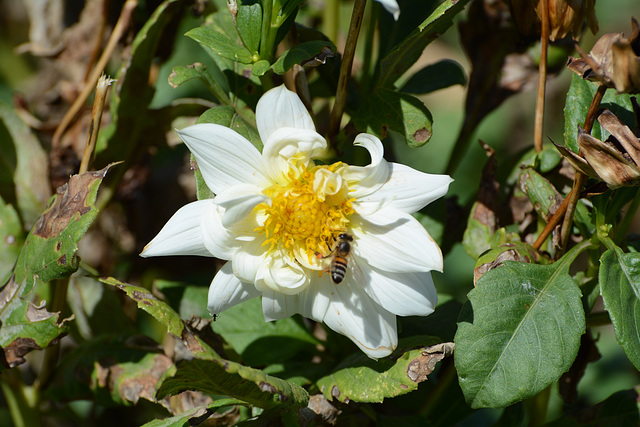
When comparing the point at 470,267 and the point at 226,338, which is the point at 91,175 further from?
the point at 470,267

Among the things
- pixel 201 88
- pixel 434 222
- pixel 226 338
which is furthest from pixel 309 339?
pixel 201 88

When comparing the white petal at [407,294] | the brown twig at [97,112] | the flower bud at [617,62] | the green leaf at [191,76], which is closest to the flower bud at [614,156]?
the flower bud at [617,62]

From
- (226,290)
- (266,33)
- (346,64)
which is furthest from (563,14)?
(226,290)

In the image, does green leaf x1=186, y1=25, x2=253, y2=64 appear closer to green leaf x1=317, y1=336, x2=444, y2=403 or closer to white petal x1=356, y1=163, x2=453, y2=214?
white petal x1=356, y1=163, x2=453, y2=214

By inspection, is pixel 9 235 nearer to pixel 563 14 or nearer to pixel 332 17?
pixel 332 17

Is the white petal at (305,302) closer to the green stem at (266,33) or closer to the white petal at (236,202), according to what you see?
the white petal at (236,202)
